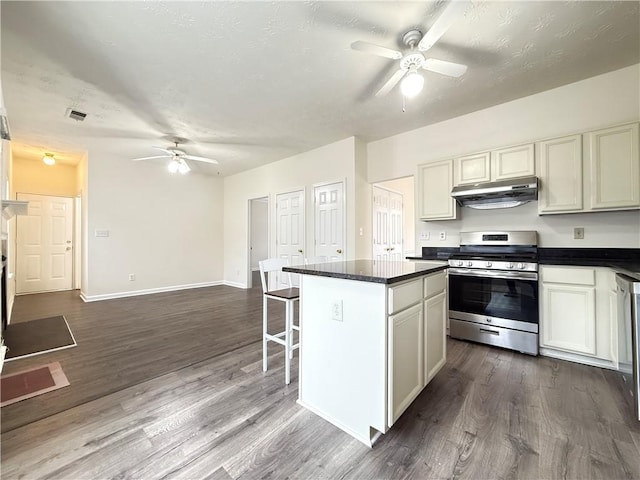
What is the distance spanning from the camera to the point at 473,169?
10.5ft

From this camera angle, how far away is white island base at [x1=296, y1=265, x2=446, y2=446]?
Result: 148cm

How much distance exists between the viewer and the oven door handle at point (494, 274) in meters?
2.63

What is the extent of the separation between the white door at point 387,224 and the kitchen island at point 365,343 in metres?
2.85

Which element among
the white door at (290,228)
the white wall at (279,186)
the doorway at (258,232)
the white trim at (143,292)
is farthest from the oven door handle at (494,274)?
the doorway at (258,232)

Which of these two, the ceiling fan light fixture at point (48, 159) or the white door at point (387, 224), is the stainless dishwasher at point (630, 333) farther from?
the ceiling fan light fixture at point (48, 159)

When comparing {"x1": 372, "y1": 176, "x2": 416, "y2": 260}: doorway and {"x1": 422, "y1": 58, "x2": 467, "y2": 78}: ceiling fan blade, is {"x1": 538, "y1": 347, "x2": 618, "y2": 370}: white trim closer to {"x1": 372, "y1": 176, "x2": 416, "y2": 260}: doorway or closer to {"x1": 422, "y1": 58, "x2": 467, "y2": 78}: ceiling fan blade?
{"x1": 372, "y1": 176, "x2": 416, "y2": 260}: doorway

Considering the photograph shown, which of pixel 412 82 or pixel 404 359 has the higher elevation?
pixel 412 82

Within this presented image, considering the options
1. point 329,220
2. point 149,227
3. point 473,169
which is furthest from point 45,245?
point 473,169

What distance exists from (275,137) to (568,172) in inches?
145

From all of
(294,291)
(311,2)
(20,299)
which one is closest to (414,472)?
(294,291)

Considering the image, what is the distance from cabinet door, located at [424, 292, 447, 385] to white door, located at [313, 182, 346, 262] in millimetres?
2330

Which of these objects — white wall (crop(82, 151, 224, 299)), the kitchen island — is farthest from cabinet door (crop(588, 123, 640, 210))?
white wall (crop(82, 151, 224, 299))

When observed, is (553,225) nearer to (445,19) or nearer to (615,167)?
(615,167)

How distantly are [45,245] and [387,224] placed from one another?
23.4ft
